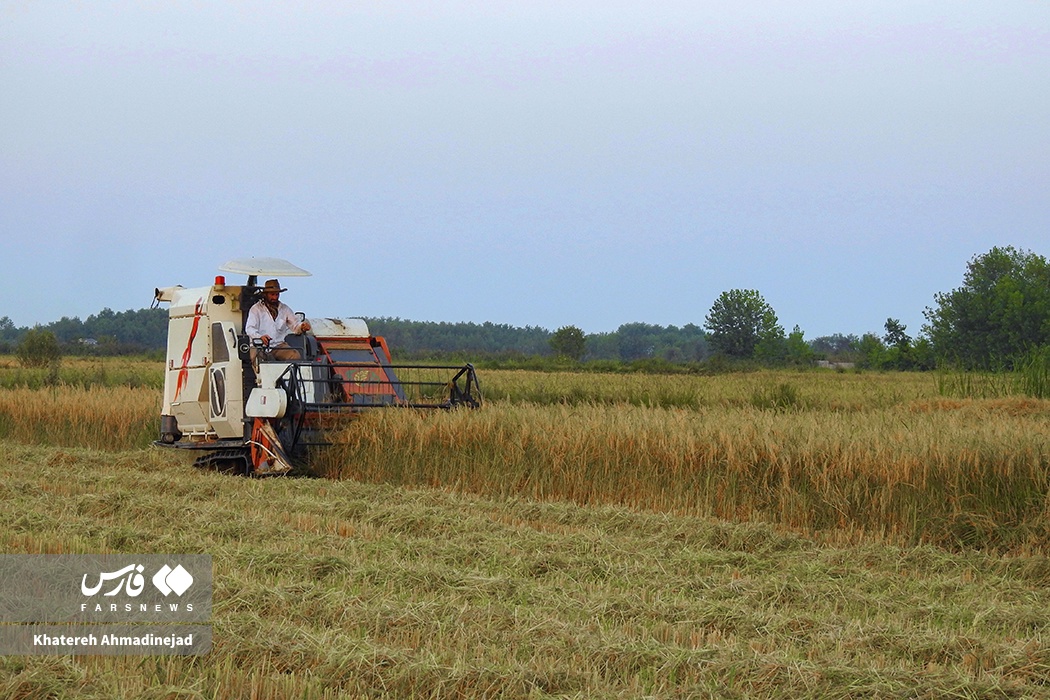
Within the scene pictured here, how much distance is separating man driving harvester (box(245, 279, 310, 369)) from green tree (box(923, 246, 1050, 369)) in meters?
55.3

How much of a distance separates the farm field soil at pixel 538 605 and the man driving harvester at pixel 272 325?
3128 mm

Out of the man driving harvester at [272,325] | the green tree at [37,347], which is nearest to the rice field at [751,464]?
the man driving harvester at [272,325]

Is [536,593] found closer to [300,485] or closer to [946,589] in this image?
[946,589]

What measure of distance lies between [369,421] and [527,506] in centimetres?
323

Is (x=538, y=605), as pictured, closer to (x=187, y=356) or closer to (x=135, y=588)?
(x=135, y=588)

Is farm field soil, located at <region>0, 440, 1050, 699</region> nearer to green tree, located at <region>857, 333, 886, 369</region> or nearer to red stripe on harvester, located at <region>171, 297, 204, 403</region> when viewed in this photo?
red stripe on harvester, located at <region>171, 297, 204, 403</region>

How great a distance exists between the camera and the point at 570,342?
226ft

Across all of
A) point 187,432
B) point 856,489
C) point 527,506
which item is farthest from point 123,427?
point 856,489

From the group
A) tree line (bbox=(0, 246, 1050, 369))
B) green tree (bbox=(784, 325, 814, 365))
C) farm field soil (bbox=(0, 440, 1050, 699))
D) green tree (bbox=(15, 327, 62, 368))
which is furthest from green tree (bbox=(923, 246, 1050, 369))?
farm field soil (bbox=(0, 440, 1050, 699))

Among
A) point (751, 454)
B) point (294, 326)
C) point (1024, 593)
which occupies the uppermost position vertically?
point (294, 326)

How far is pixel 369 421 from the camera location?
12.0 meters

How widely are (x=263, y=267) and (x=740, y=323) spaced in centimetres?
8226

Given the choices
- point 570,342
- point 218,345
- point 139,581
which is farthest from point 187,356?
point 570,342

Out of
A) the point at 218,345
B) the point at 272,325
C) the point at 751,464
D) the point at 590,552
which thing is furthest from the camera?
the point at 218,345
